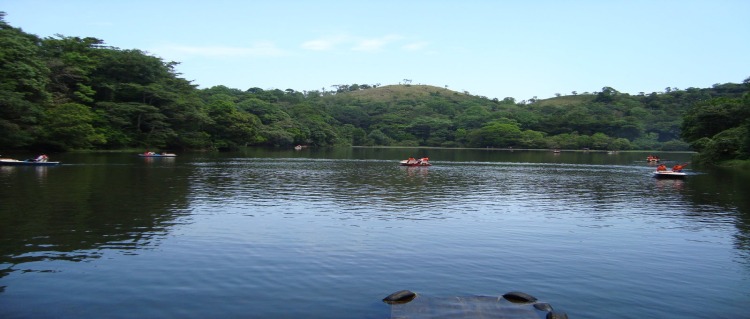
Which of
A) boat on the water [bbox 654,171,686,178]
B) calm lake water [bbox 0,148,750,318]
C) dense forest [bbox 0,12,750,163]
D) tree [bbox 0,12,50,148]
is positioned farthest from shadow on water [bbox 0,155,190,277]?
boat on the water [bbox 654,171,686,178]

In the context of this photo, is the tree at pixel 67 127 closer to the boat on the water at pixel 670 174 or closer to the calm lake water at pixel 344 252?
the calm lake water at pixel 344 252

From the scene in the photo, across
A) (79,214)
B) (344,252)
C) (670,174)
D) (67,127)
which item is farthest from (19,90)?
(670,174)

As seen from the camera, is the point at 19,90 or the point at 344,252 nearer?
the point at 344,252

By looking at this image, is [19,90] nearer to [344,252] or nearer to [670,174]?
[344,252]

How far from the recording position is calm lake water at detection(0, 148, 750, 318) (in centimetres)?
1253

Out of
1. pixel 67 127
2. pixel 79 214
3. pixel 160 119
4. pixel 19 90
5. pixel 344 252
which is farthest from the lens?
pixel 160 119

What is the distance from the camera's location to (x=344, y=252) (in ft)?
57.7

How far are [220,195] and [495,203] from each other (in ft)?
52.9

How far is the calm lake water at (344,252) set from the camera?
12.5m

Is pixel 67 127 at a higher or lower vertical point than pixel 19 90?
lower

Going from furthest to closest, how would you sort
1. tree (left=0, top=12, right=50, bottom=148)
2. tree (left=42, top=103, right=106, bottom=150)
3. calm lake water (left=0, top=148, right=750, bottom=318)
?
tree (left=42, top=103, right=106, bottom=150), tree (left=0, top=12, right=50, bottom=148), calm lake water (left=0, top=148, right=750, bottom=318)

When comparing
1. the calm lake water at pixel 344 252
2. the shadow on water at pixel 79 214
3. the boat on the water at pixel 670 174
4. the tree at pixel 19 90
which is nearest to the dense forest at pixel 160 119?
the tree at pixel 19 90

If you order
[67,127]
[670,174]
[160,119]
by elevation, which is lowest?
[670,174]

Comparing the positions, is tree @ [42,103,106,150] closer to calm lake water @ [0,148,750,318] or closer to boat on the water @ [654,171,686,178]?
calm lake water @ [0,148,750,318]
